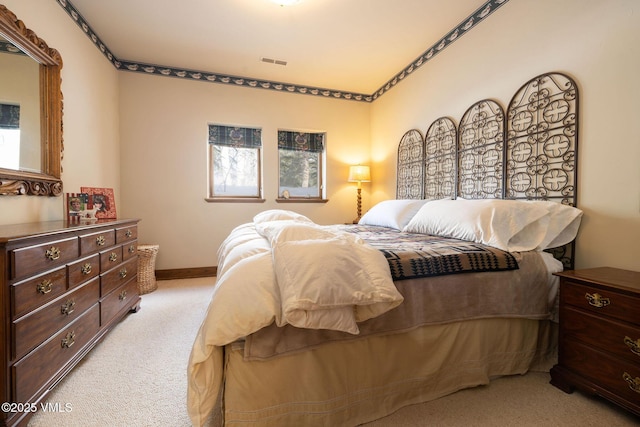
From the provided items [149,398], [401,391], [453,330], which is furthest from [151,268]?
[453,330]

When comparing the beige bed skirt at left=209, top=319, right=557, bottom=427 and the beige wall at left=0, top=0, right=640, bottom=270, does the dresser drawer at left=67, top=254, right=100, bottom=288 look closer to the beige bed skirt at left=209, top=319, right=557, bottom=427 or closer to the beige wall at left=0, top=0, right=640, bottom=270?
the beige wall at left=0, top=0, right=640, bottom=270

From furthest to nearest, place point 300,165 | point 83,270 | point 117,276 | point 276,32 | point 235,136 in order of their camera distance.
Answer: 1. point 300,165
2. point 235,136
3. point 276,32
4. point 117,276
5. point 83,270

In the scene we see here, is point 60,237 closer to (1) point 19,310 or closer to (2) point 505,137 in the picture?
(1) point 19,310

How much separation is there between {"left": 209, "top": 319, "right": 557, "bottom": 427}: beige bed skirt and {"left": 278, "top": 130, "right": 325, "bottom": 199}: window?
2911 mm

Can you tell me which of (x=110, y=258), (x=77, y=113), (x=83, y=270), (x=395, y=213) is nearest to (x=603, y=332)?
(x=395, y=213)

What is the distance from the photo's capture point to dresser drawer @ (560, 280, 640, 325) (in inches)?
45.0

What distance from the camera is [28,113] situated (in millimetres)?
1831

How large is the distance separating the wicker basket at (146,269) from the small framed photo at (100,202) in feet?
1.70

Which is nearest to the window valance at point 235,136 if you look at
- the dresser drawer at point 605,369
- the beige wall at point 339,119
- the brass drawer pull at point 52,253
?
the beige wall at point 339,119

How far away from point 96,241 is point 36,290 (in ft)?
1.96

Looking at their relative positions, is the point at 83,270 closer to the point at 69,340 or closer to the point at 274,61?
the point at 69,340

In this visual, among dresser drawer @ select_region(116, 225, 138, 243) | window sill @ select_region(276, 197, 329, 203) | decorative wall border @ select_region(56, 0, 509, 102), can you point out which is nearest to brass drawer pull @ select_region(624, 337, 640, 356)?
decorative wall border @ select_region(56, 0, 509, 102)

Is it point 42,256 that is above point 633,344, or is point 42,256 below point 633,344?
above

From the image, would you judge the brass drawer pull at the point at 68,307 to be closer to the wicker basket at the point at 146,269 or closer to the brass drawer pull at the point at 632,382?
the wicker basket at the point at 146,269
